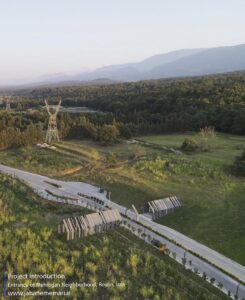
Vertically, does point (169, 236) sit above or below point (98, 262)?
below

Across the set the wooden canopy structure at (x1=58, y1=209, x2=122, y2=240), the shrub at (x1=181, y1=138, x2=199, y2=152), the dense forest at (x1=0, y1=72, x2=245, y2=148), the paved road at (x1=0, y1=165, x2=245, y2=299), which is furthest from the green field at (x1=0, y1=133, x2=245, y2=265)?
the dense forest at (x1=0, y1=72, x2=245, y2=148)

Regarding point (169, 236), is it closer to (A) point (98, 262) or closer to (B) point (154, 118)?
(A) point (98, 262)

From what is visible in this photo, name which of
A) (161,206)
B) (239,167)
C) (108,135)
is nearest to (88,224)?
(161,206)

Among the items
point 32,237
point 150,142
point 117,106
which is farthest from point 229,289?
point 117,106

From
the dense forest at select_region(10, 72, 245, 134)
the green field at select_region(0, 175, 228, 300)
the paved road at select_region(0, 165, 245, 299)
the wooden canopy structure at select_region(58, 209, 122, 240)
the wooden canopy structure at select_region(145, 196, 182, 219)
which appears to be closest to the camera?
the green field at select_region(0, 175, 228, 300)

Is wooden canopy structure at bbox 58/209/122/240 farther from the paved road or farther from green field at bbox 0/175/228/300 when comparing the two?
the paved road

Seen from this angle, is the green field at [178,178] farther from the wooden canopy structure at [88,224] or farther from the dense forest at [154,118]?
the dense forest at [154,118]
